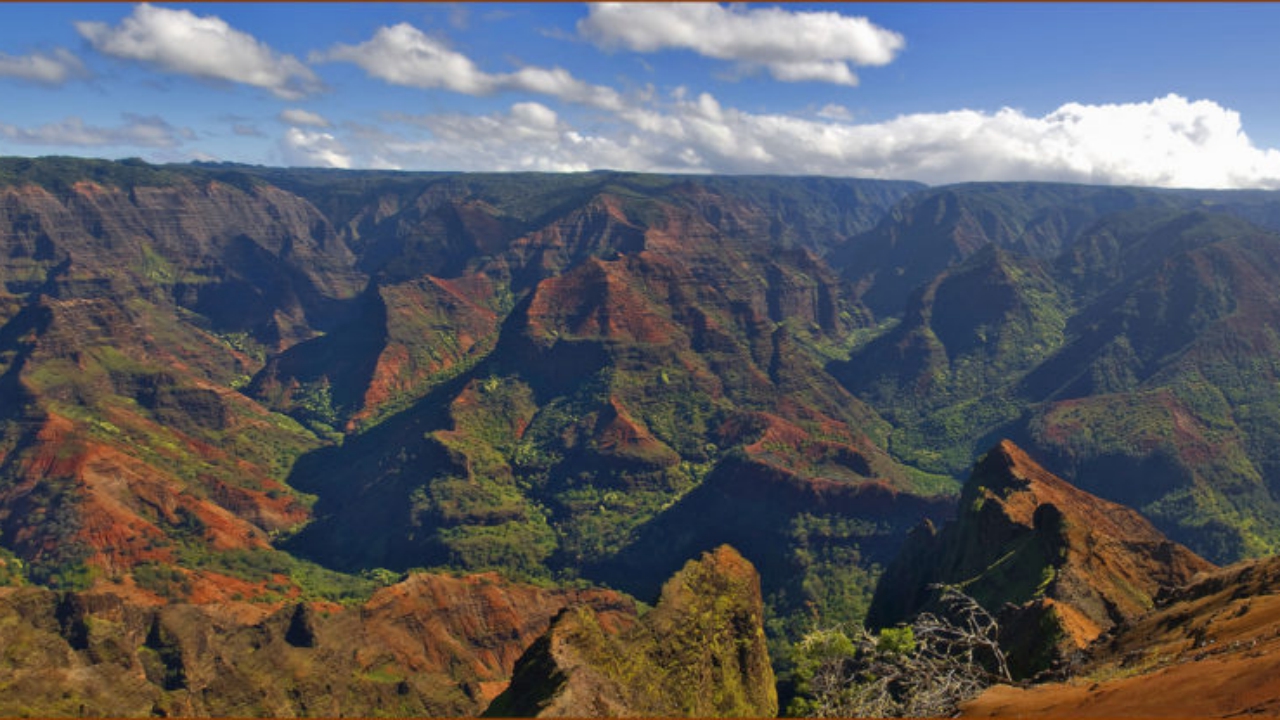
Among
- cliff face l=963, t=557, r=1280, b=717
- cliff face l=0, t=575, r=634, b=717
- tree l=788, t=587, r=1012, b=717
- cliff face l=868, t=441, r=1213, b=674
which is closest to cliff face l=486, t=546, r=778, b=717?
tree l=788, t=587, r=1012, b=717

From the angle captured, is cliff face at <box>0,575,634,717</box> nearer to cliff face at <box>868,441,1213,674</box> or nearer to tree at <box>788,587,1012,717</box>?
Answer: cliff face at <box>868,441,1213,674</box>

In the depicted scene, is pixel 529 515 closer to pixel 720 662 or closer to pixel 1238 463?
pixel 720 662

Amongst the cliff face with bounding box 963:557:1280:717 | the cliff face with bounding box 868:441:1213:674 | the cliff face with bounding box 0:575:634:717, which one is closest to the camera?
the cliff face with bounding box 963:557:1280:717

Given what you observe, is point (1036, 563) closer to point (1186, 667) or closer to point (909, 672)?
point (909, 672)

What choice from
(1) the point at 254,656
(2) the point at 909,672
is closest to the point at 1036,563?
(2) the point at 909,672

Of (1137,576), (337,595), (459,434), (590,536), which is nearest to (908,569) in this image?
(1137,576)

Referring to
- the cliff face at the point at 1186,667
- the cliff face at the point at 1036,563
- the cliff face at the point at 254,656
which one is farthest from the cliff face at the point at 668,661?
the cliff face at the point at 254,656
